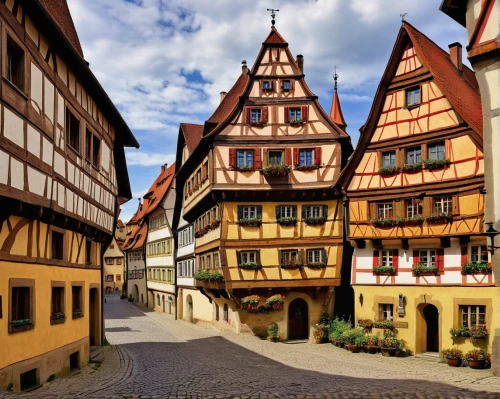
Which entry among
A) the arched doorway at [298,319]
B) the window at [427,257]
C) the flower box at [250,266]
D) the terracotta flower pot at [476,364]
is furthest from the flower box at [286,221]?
the terracotta flower pot at [476,364]

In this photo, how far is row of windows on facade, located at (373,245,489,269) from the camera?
20875 mm

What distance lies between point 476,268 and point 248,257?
991cm

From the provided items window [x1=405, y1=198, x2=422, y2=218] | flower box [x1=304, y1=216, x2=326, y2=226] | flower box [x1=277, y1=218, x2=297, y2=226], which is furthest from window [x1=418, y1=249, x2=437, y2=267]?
flower box [x1=277, y1=218, x2=297, y2=226]

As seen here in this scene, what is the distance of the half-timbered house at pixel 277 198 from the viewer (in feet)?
86.9

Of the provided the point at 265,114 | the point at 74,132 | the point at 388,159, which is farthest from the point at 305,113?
the point at 74,132

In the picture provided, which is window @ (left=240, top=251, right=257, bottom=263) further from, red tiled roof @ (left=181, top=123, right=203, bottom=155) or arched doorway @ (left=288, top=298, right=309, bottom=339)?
red tiled roof @ (left=181, top=123, right=203, bottom=155)

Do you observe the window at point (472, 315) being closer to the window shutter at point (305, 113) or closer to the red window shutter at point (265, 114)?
the window shutter at point (305, 113)

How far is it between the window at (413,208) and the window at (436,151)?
176 cm

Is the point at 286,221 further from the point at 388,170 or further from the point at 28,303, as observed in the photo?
the point at 28,303

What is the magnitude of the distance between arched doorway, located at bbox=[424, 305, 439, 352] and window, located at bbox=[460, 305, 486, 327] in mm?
1801

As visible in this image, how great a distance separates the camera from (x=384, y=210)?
23.5 metres

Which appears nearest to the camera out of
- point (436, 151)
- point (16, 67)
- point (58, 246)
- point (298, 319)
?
point (16, 67)

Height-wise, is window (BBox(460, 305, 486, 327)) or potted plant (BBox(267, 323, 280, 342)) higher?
window (BBox(460, 305, 486, 327))

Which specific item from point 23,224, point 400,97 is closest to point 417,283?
point 400,97
